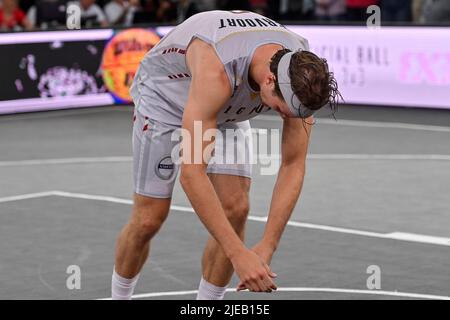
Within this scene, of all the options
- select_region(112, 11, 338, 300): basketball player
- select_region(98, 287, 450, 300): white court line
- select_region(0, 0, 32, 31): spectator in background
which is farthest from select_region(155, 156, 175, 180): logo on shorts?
select_region(0, 0, 32, 31): spectator in background

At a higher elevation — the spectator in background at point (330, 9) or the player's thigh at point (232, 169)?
the player's thigh at point (232, 169)

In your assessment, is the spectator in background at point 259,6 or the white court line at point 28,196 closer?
the white court line at point 28,196

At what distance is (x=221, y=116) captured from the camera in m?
6.86

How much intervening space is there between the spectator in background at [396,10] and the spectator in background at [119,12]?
429 centimetres

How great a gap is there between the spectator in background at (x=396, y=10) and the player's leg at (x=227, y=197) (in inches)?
536

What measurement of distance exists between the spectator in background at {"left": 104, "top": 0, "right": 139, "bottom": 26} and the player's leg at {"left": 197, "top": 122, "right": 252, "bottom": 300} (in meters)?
14.2

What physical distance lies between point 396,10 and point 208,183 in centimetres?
1509

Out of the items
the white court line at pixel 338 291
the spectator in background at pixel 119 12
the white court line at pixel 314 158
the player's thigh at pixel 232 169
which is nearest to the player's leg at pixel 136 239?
the player's thigh at pixel 232 169

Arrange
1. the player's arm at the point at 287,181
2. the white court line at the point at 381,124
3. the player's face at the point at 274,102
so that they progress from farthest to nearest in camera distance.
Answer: the white court line at the point at 381,124 < the player's arm at the point at 287,181 < the player's face at the point at 274,102

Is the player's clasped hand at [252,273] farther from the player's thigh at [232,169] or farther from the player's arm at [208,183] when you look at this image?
the player's thigh at [232,169]

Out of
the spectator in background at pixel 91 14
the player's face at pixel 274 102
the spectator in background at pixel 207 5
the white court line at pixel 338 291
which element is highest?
the player's face at pixel 274 102

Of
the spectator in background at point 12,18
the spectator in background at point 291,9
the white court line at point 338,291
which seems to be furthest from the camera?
the spectator in background at point 291,9

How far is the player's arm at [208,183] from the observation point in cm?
598
